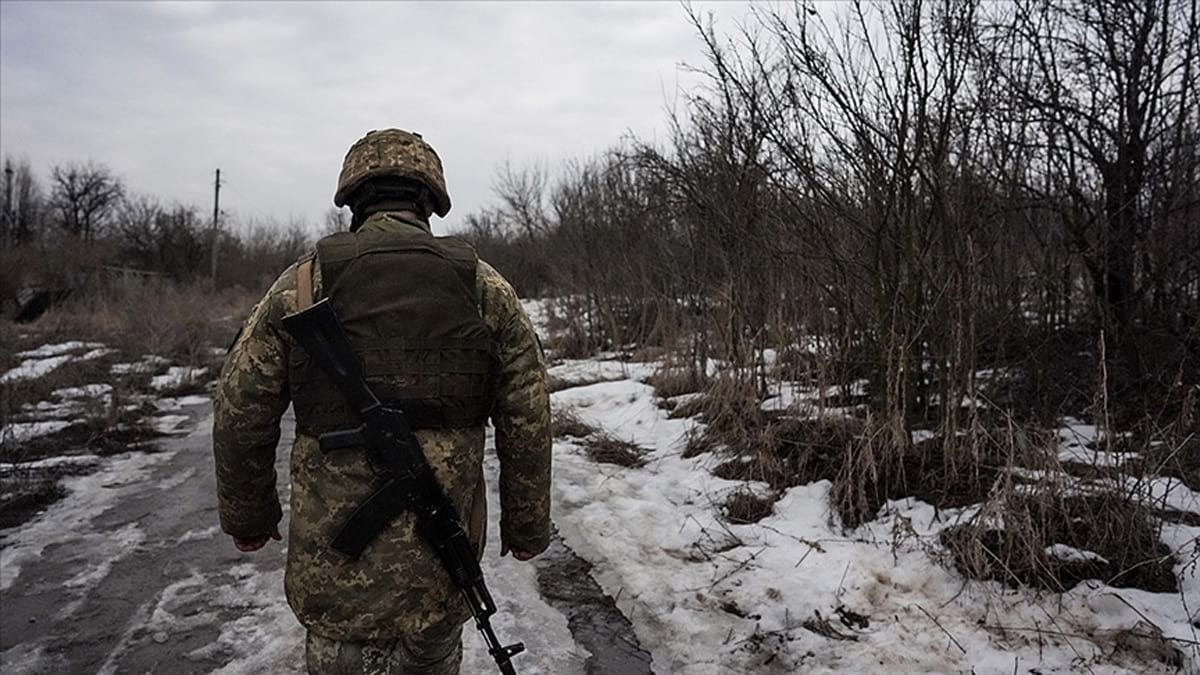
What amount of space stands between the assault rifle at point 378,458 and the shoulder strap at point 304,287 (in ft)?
0.16

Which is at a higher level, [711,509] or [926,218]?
[926,218]

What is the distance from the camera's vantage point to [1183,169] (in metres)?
5.67

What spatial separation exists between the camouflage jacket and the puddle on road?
4.53ft

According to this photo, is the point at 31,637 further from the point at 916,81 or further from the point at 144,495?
the point at 916,81

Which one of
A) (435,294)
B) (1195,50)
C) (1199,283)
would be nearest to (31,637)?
(435,294)

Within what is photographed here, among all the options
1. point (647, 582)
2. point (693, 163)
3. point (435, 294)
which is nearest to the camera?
point (435, 294)

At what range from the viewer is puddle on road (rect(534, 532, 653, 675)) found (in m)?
3.32

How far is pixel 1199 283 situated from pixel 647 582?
4.41m

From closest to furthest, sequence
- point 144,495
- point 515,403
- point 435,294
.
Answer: point 435,294 → point 515,403 → point 144,495

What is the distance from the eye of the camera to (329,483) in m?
2.01

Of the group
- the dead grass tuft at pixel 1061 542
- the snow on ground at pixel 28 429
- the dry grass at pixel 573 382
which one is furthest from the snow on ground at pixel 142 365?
the dead grass tuft at pixel 1061 542

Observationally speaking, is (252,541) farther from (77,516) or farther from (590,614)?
(77,516)

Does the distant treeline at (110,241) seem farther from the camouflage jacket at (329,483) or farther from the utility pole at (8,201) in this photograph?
the camouflage jacket at (329,483)

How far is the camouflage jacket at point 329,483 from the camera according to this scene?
2006 mm
